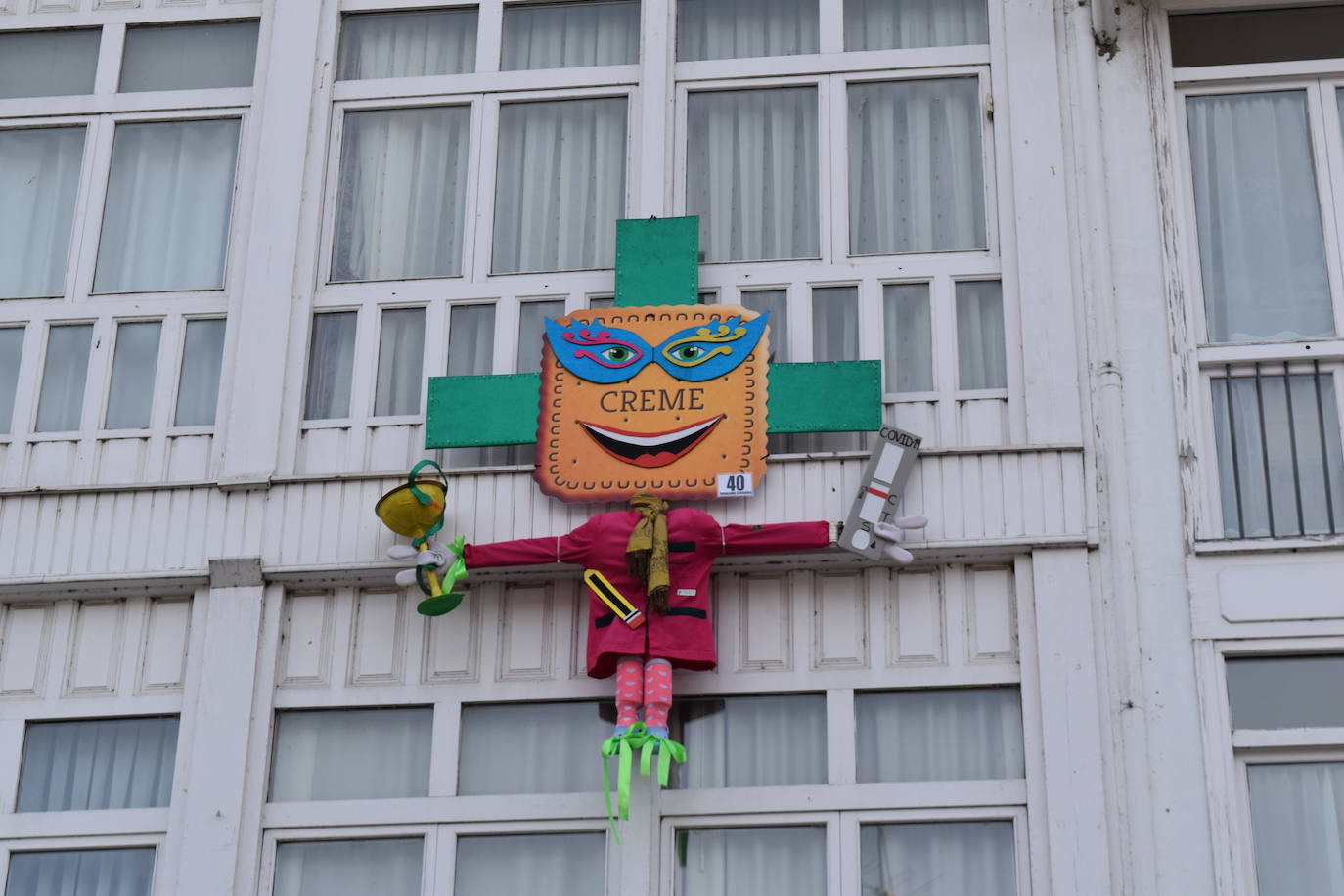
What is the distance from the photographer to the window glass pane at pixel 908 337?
12.7 metres

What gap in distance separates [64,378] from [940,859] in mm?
6241

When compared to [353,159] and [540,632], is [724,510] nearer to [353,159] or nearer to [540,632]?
[540,632]

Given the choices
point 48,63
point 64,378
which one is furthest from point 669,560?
point 48,63

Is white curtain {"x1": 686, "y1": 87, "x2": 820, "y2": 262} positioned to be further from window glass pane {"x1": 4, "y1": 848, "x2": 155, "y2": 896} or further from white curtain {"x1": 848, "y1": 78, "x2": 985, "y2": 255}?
window glass pane {"x1": 4, "y1": 848, "x2": 155, "y2": 896}

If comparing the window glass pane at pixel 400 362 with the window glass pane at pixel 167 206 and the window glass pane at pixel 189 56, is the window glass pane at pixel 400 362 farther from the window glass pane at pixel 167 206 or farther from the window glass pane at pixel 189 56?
the window glass pane at pixel 189 56

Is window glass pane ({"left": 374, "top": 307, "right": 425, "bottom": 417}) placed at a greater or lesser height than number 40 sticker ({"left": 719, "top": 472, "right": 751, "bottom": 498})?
greater

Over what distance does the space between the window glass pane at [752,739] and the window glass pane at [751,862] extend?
0.28 metres

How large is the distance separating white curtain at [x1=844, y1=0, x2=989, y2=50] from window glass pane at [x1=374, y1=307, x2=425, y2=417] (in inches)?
132

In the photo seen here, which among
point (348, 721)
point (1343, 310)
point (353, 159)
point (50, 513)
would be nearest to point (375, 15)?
point (353, 159)

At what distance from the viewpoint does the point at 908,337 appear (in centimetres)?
1281

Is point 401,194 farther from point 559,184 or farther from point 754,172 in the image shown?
point 754,172

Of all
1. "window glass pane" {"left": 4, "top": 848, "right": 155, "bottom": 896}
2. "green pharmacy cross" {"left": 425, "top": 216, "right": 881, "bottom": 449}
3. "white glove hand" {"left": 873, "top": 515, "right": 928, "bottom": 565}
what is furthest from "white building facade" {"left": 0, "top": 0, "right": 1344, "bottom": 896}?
"white glove hand" {"left": 873, "top": 515, "right": 928, "bottom": 565}

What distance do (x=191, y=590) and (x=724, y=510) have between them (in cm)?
321

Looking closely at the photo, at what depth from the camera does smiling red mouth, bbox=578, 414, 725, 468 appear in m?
12.3
